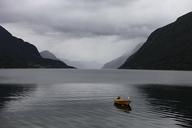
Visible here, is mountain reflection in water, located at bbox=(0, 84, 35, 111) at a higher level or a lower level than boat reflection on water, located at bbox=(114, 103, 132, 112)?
higher

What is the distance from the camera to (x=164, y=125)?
60094mm

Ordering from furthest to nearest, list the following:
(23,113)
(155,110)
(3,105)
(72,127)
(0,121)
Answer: (3,105) → (155,110) → (23,113) → (0,121) → (72,127)

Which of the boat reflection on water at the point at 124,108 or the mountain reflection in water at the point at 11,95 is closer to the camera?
the boat reflection on water at the point at 124,108

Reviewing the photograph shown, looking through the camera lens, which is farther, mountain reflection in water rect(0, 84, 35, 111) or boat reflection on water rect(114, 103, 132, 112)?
mountain reflection in water rect(0, 84, 35, 111)

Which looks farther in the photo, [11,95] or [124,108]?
[11,95]

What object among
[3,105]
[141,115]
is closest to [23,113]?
[3,105]

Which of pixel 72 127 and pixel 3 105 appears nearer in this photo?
pixel 72 127

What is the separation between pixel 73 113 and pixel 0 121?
16733 millimetres

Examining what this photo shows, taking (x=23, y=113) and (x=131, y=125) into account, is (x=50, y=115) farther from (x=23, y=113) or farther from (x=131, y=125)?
(x=131, y=125)

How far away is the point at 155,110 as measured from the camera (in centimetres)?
7888

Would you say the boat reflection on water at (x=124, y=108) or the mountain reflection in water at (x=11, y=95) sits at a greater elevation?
the mountain reflection in water at (x=11, y=95)

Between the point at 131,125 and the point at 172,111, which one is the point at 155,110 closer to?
the point at 172,111

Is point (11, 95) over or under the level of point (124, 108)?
over

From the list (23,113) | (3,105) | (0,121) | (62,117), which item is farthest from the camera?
(3,105)
